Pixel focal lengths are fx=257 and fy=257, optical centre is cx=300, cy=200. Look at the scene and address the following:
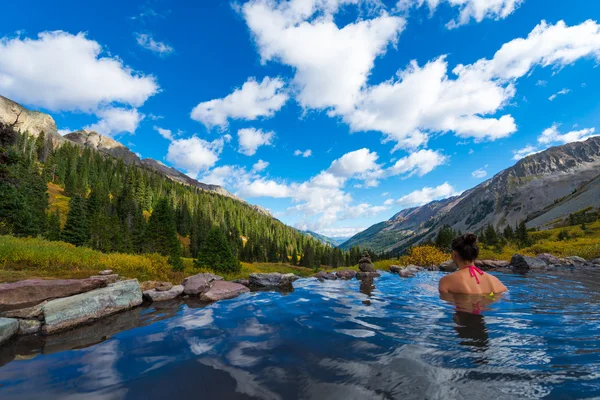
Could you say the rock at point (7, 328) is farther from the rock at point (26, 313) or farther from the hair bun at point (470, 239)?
the hair bun at point (470, 239)

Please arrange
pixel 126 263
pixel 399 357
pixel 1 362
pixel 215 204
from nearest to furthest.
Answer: pixel 399 357, pixel 1 362, pixel 126 263, pixel 215 204

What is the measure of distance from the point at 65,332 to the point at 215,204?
16225 cm

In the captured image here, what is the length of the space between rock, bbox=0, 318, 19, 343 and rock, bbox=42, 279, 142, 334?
688mm

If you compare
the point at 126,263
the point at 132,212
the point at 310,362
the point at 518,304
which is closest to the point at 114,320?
the point at 310,362

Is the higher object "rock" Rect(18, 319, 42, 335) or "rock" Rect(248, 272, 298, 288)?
"rock" Rect(18, 319, 42, 335)

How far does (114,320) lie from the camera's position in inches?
354

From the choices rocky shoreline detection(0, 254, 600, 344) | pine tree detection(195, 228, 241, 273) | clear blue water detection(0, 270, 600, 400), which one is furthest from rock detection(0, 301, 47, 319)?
pine tree detection(195, 228, 241, 273)

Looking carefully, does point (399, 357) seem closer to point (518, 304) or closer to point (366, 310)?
point (366, 310)

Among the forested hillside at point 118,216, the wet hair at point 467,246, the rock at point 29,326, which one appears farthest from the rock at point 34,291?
the wet hair at point 467,246

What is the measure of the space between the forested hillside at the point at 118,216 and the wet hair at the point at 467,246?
2229 cm

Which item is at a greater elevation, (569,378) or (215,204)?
(215,204)

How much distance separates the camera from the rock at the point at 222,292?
12.7 metres

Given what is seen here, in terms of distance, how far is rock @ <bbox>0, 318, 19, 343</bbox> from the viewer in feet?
21.9

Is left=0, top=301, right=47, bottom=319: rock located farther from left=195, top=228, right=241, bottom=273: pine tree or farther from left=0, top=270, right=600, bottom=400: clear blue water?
left=195, top=228, right=241, bottom=273: pine tree
